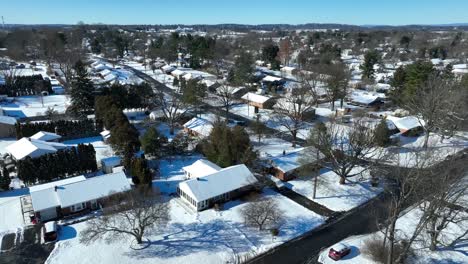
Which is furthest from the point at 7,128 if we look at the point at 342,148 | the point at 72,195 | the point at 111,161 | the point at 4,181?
the point at 342,148

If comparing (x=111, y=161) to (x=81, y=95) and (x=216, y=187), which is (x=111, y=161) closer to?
(x=216, y=187)

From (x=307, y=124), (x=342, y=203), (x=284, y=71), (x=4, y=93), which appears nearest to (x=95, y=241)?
(x=342, y=203)

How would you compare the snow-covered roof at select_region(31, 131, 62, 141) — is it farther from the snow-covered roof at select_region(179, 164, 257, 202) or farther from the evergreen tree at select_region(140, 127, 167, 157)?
the snow-covered roof at select_region(179, 164, 257, 202)

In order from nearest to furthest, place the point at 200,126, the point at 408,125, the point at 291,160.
→ 1. the point at 291,160
2. the point at 200,126
3. the point at 408,125

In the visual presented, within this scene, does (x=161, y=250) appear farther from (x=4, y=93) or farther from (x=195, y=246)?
(x=4, y=93)

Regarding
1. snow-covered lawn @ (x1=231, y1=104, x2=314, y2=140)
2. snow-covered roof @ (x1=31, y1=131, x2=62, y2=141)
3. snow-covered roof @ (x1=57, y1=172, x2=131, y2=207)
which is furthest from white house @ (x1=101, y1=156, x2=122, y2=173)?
snow-covered lawn @ (x1=231, y1=104, x2=314, y2=140)
